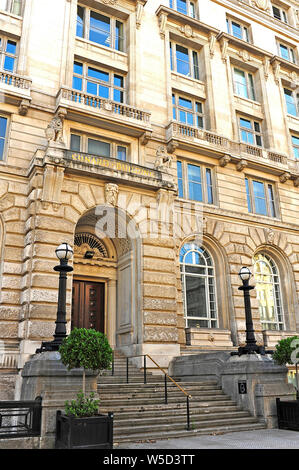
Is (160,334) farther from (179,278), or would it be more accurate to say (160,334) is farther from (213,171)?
(213,171)

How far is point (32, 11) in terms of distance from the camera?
19.9m

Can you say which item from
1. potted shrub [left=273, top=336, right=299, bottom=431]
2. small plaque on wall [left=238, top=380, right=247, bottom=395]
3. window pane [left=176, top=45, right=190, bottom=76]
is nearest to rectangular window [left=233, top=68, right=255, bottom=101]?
window pane [left=176, top=45, right=190, bottom=76]

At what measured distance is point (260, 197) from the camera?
2456cm

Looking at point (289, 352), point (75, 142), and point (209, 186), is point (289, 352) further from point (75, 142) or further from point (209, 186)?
point (75, 142)

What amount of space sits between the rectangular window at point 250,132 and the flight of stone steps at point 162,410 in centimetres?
1678

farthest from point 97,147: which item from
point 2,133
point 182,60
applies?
point 182,60

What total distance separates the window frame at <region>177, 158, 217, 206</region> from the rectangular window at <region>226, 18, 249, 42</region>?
11804mm

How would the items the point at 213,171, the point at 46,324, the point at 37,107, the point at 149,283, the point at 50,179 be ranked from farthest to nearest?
the point at 213,171, the point at 37,107, the point at 149,283, the point at 50,179, the point at 46,324

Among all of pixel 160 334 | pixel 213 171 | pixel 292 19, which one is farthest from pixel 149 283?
pixel 292 19

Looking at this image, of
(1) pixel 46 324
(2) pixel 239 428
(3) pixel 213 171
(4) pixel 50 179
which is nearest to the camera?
(2) pixel 239 428

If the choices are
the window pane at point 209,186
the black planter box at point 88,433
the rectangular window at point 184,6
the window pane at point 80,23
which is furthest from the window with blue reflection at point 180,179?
the black planter box at point 88,433
